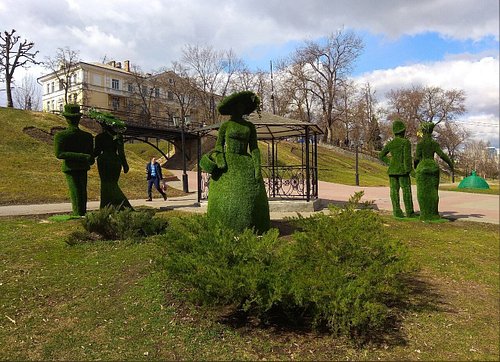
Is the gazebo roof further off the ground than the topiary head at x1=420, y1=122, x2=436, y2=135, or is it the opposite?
the gazebo roof

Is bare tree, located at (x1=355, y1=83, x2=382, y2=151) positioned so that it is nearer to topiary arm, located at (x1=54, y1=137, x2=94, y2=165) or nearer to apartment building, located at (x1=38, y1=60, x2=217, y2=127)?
apartment building, located at (x1=38, y1=60, x2=217, y2=127)

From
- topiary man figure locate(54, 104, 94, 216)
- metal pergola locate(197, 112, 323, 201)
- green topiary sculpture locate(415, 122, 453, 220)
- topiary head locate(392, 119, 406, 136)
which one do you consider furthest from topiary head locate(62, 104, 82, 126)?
green topiary sculpture locate(415, 122, 453, 220)

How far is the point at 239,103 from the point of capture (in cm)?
692

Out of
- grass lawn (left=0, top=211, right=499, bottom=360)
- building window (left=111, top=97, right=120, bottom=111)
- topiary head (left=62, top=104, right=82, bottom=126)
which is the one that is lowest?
grass lawn (left=0, top=211, right=499, bottom=360)

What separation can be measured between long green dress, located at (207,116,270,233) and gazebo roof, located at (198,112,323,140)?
3.58 meters

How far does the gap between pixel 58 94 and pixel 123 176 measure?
177 feet

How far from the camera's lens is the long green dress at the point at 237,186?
645cm

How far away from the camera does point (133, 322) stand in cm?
413

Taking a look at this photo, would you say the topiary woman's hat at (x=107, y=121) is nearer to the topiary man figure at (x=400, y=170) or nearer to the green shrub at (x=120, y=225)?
the green shrub at (x=120, y=225)

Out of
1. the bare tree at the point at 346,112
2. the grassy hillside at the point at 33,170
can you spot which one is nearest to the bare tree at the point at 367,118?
the bare tree at the point at 346,112

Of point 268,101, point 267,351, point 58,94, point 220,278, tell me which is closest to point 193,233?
point 220,278

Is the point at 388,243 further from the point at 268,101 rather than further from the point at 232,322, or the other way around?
the point at 268,101

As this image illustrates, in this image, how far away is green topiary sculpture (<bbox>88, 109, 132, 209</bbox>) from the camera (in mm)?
9242

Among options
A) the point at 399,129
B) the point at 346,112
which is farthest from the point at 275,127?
the point at 346,112
